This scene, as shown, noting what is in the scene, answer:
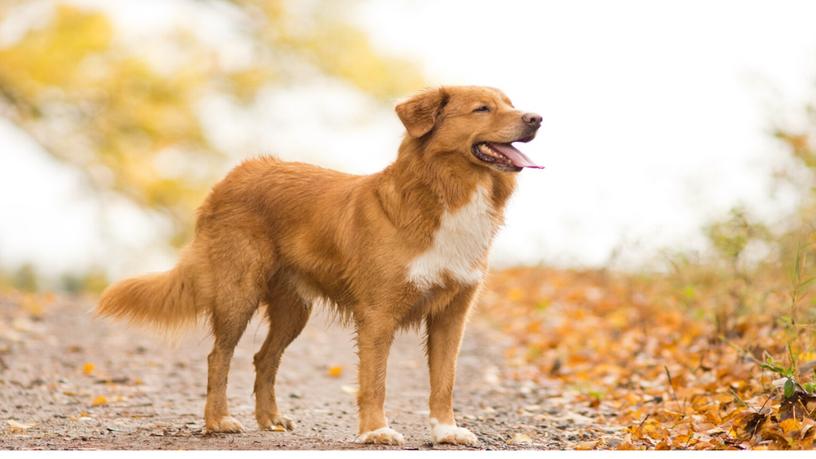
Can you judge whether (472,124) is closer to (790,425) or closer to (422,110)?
(422,110)

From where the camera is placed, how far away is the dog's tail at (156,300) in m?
5.85

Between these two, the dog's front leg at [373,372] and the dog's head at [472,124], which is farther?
the dog's front leg at [373,372]

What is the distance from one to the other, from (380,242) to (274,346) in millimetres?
1275

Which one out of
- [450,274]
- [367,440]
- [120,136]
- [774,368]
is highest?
[120,136]

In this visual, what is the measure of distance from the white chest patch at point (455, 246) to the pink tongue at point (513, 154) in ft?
0.73

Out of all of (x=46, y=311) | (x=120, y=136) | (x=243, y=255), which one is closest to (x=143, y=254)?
(x=120, y=136)

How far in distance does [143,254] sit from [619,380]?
1028cm

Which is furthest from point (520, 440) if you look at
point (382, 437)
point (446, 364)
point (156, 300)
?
point (156, 300)

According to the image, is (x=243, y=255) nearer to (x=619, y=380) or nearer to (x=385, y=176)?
(x=385, y=176)

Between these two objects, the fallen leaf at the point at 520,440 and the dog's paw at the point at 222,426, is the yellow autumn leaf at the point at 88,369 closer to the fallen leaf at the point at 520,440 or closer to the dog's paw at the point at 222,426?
the dog's paw at the point at 222,426

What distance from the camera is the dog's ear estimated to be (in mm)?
4895

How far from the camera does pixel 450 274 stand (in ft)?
15.9

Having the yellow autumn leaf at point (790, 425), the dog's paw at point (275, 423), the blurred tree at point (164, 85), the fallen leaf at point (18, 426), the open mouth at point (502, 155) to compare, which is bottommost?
the fallen leaf at point (18, 426)

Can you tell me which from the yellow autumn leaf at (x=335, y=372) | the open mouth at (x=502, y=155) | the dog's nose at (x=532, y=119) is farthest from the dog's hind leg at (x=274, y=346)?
the yellow autumn leaf at (x=335, y=372)
